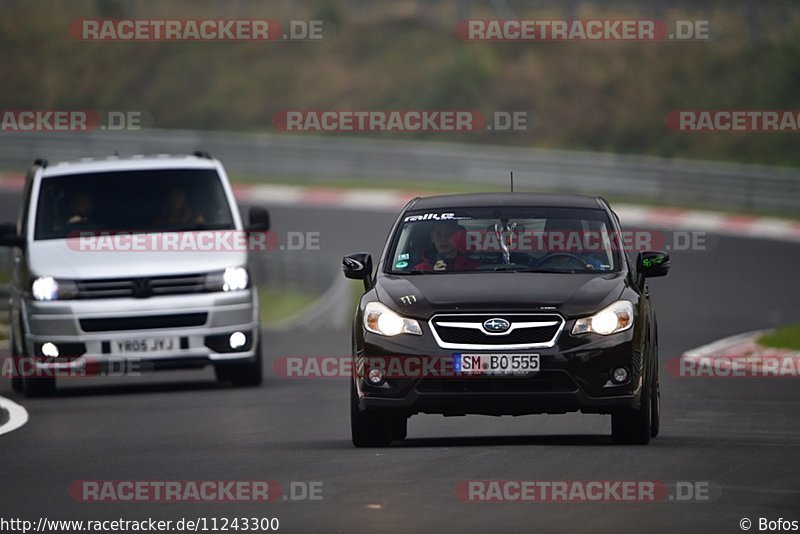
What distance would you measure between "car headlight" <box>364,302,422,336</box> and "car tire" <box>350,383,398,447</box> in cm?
45

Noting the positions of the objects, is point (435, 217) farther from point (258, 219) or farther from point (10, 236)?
point (10, 236)

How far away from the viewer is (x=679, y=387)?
1838 cm

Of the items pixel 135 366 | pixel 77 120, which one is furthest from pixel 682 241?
pixel 77 120

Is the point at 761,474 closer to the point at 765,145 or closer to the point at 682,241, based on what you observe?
the point at 682,241

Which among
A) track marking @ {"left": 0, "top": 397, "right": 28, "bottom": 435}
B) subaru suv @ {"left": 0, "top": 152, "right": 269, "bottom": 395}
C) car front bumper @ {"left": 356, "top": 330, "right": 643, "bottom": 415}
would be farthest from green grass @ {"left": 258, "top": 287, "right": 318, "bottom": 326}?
car front bumper @ {"left": 356, "top": 330, "right": 643, "bottom": 415}

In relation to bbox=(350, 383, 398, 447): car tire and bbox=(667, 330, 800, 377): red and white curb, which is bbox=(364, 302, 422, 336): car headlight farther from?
bbox=(667, 330, 800, 377): red and white curb

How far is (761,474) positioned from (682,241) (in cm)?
2788

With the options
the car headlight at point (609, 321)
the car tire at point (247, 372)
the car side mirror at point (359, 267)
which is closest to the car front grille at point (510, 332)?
the car headlight at point (609, 321)

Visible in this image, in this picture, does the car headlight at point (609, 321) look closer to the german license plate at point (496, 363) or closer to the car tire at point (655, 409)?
the german license plate at point (496, 363)

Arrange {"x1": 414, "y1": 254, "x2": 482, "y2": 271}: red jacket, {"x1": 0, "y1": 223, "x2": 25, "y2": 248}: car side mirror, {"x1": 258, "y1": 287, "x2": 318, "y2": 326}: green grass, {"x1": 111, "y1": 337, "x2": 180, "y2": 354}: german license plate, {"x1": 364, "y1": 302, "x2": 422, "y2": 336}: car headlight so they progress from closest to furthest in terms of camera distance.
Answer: {"x1": 364, "y1": 302, "x2": 422, "y2": 336}: car headlight → {"x1": 414, "y1": 254, "x2": 482, "y2": 271}: red jacket → {"x1": 111, "y1": 337, "x2": 180, "y2": 354}: german license plate → {"x1": 0, "y1": 223, "x2": 25, "y2": 248}: car side mirror → {"x1": 258, "y1": 287, "x2": 318, "y2": 326}: green grass

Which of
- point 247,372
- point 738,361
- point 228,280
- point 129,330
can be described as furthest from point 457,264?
point 738,361

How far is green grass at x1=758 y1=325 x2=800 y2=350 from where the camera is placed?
2177cm

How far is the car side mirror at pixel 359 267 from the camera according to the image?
517 inches

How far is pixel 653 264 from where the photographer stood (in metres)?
13.0
